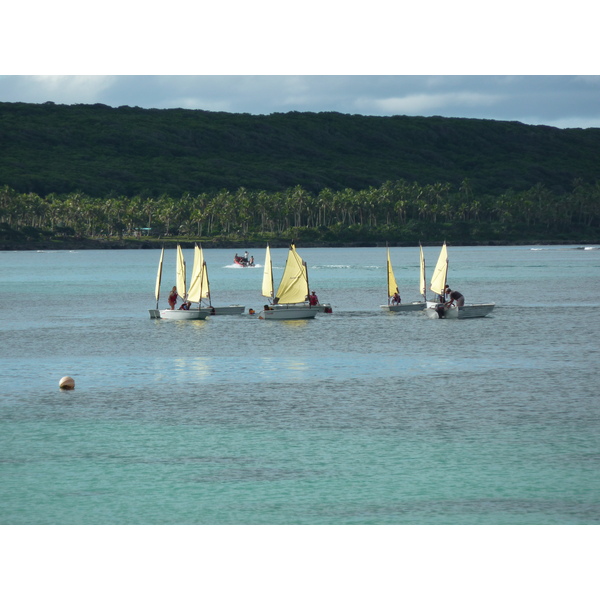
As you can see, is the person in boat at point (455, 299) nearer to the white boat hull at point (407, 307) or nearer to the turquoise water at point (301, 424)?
the turquoise water at point (301, 424)

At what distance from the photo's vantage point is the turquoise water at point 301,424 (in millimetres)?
30281

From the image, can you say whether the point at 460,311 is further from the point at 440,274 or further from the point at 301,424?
the point at 301,424

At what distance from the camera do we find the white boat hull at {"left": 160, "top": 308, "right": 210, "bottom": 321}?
9200 cm

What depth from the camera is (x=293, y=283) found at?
294 ft

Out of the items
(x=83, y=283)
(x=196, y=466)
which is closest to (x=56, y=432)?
(x=196, y=466)

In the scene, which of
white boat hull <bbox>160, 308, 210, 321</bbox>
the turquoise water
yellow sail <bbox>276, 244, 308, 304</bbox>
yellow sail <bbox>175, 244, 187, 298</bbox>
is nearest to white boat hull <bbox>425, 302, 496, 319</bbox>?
the turquoise water

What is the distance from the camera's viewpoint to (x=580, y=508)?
97.1ft

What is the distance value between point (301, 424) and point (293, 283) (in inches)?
1873

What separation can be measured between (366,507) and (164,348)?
146ft

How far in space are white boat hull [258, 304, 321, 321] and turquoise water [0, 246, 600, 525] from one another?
252 cm

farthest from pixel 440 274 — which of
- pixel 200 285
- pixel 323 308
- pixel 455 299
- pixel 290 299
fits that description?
pixel 200 285

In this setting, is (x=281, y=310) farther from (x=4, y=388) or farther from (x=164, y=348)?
(x=4, y=388)

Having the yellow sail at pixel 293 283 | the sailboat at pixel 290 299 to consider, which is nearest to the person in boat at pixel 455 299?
the sailboat at pixel 290 299

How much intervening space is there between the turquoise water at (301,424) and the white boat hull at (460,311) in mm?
4177
